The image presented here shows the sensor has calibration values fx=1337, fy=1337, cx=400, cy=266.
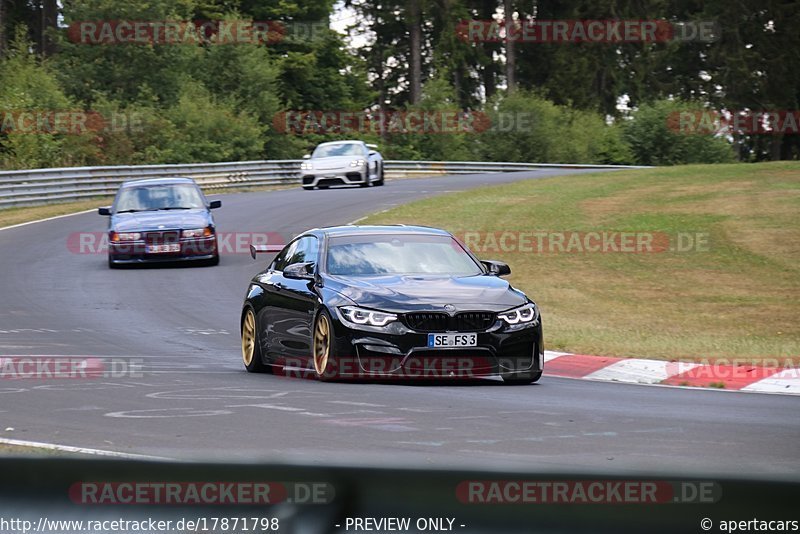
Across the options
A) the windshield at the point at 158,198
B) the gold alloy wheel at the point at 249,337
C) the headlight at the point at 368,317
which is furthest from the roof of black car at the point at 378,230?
the windshield at the point at 158,198

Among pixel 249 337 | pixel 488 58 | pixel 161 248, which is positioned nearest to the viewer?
pixel 249 337

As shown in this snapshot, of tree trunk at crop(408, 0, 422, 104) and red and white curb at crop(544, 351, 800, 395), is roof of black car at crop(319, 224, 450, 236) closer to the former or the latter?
red and white curb at crop(544, 351, 800, 395)

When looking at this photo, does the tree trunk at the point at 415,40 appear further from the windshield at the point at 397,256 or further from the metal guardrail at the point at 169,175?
the windshield at the point at 397,256

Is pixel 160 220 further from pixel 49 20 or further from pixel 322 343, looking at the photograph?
pixel 49 20

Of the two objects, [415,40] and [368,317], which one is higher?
[415,40]

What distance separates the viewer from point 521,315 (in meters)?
11.1

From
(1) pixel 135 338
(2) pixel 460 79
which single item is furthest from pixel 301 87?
(1) pixel 135 338

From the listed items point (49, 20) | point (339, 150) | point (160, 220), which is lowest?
point (160, 220)

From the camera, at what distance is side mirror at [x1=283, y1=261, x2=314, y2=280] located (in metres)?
12.0

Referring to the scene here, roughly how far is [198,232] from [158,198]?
150cm

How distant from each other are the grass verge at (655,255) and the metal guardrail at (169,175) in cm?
1067

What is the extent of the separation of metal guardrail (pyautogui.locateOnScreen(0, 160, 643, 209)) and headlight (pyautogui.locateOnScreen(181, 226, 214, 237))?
13177 millimetres

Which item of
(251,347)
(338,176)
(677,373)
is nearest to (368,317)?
(251,347)

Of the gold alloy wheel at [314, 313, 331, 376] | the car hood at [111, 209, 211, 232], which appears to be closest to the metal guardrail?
the car hood at [111, 209, 211, 232]
